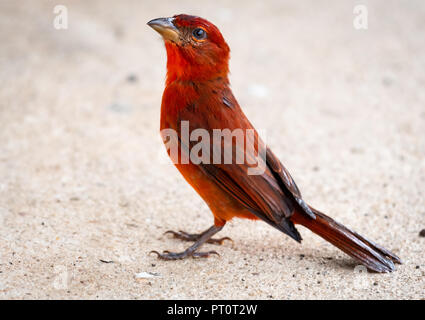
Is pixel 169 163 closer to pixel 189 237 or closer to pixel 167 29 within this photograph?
pixel 189 237

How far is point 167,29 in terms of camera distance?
362cm

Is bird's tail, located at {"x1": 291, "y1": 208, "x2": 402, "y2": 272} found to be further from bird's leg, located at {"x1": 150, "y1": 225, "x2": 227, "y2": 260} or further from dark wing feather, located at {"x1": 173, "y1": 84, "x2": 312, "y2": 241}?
bird's leg, located at {"x1": 150, "y1": 225, "x2": 227, "y2": 260}

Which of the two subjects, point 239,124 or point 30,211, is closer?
point 239,124

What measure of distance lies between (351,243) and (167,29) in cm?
187

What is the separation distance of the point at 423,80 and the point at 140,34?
12.6ft

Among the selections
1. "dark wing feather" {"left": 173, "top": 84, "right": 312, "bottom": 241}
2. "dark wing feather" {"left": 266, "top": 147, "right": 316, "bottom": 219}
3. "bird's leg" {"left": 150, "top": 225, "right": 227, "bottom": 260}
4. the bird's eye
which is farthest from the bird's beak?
"bird's leg" {"left": 150, "top": 225, "right": 227, "bottom": 260}

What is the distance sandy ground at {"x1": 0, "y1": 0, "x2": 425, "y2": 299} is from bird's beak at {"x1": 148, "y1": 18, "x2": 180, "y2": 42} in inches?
57.5

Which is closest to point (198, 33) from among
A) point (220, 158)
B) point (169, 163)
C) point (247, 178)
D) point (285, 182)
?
point (220, 158)

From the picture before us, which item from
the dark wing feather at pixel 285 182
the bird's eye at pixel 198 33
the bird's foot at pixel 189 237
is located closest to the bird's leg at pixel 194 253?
the bird's foot at pixel 189 237

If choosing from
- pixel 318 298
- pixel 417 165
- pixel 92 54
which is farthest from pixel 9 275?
pixel 92 54

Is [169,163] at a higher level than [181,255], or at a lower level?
higher

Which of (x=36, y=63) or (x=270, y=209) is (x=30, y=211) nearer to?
(x=270, y=209)

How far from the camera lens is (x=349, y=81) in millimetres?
6746

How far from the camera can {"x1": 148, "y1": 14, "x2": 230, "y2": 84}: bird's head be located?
11.9 ft
